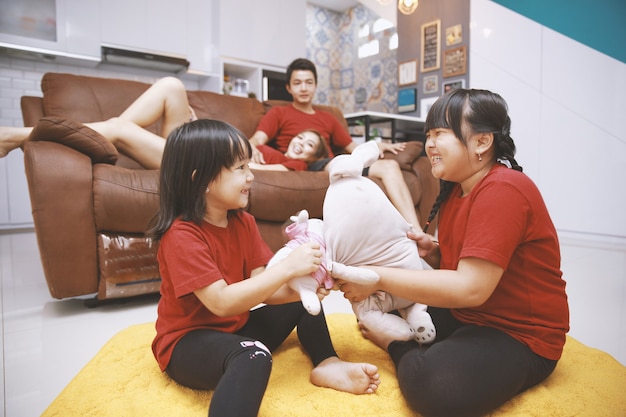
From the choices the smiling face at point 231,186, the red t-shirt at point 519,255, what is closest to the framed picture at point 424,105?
the red t-shirt at point 519,255

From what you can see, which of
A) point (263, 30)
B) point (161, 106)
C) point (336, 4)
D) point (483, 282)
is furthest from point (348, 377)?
point (336, 4)

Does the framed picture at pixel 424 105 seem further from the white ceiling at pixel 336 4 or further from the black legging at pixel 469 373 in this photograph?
the black legging at pixel 469 373

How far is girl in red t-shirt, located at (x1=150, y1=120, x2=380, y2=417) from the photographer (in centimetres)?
81

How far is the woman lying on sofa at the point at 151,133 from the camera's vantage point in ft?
5.93

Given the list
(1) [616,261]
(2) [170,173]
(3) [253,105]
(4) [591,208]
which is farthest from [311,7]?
(2) [170,173]

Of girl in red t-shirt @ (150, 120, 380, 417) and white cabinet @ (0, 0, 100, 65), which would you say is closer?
girl in red t-shirt @ (150, 120, 380, 417)

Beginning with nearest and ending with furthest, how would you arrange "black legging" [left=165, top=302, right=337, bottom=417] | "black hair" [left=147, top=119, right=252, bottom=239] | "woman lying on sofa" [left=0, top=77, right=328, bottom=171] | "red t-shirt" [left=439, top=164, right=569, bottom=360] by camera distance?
1. "black legging" [left=165, top=302, right=337, bottom=417]
2. "red t-shirt" [left=439, top=164, right=569, bottom=360]
3. "black hair" [left=147, top=119, right=252, bottom=239]
4. "woman lying on sofa" [left=0, top=77, right=328, bottom=171]

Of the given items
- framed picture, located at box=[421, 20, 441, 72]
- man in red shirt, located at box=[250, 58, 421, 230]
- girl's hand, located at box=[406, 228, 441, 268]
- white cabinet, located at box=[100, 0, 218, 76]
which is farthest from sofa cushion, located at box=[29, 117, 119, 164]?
framed picture, located at box=[421, 20, 441, 72]

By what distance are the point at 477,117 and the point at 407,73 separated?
13.3ft

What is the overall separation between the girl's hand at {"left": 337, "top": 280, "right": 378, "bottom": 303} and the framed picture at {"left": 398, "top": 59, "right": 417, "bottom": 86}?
13.5 feet

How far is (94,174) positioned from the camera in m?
1.52

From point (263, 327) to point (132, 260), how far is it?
76 cm

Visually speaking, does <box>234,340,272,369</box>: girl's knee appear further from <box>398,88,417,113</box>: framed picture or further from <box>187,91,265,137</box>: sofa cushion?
<box>398,88,417,113</box>: framed picture

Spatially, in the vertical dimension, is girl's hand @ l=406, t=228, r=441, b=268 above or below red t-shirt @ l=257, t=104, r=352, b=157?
below
